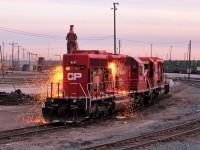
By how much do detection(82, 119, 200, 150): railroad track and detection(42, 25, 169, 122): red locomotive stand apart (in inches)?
143

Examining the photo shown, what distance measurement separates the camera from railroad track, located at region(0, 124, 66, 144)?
43.0 feet

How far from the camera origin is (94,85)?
17828mm

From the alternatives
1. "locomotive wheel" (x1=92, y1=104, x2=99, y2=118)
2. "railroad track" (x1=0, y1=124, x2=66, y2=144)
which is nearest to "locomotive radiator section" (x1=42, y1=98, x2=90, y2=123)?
"railroad track" (x1=0, y1=124, x2=66, y2=144)

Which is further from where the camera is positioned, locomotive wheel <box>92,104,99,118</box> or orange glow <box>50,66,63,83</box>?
orange glow <box>50,66,63,83</box>

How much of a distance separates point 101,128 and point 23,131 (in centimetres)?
332

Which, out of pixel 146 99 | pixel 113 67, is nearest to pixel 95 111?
pixel 113 67

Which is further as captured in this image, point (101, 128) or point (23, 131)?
point (101, 128)

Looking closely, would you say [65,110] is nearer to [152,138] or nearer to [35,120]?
[35,120]

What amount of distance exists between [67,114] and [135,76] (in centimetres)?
760

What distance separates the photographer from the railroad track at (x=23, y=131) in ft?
43.0

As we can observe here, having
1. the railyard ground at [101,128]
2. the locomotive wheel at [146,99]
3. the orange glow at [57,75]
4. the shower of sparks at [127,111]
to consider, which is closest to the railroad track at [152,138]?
the railyard ground at [101,128]

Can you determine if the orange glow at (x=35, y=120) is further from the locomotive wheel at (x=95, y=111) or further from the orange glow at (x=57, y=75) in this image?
the locomotive wheel at (x=95, y=111)

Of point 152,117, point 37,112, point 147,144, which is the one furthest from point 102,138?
point 37,112

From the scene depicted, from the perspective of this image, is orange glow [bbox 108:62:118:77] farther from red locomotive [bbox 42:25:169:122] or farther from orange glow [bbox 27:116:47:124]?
orange glow [bbox 27:116:47:124]
